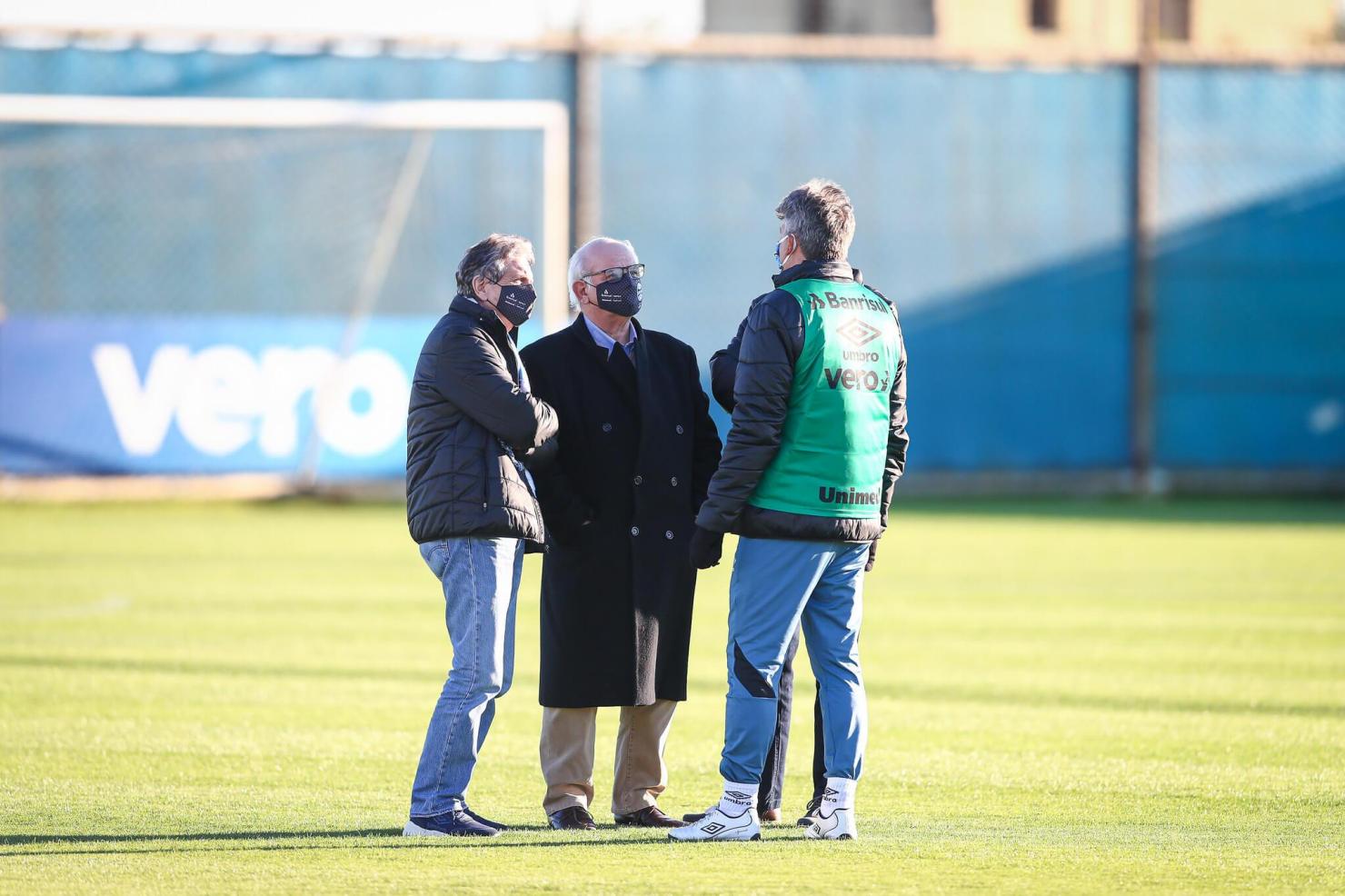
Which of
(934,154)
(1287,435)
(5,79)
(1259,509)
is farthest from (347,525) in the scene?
(1287,435)

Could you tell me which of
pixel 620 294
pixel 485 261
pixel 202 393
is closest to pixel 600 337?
pixel 620 294

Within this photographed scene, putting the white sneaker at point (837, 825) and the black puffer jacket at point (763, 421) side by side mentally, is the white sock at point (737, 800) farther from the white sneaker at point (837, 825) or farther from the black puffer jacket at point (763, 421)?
the black puffer jacket at point (763, 421)

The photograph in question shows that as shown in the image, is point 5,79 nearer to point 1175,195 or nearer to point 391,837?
point 1175,195

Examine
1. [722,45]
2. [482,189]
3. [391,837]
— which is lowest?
[391,837]

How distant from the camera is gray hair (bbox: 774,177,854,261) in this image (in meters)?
6.39

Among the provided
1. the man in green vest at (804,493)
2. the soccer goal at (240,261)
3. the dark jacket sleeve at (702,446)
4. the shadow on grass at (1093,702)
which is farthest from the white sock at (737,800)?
the soccer goal at (240,261)

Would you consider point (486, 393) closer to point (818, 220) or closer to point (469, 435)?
point (469, 435)

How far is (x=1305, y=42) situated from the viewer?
156 feet

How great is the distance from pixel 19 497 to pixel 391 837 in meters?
15.2

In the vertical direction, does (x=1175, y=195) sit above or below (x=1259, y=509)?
above

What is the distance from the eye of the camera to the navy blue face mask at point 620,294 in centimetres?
687

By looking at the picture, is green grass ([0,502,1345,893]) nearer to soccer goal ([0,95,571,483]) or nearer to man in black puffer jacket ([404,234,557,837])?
man in black puffer jacket ([404,234,557,837])

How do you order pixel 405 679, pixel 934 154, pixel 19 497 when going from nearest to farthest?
pixel 405 679 < pixel 19 497 < pixel 934 154

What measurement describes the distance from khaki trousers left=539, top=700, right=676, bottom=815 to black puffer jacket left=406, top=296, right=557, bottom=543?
0.76m
